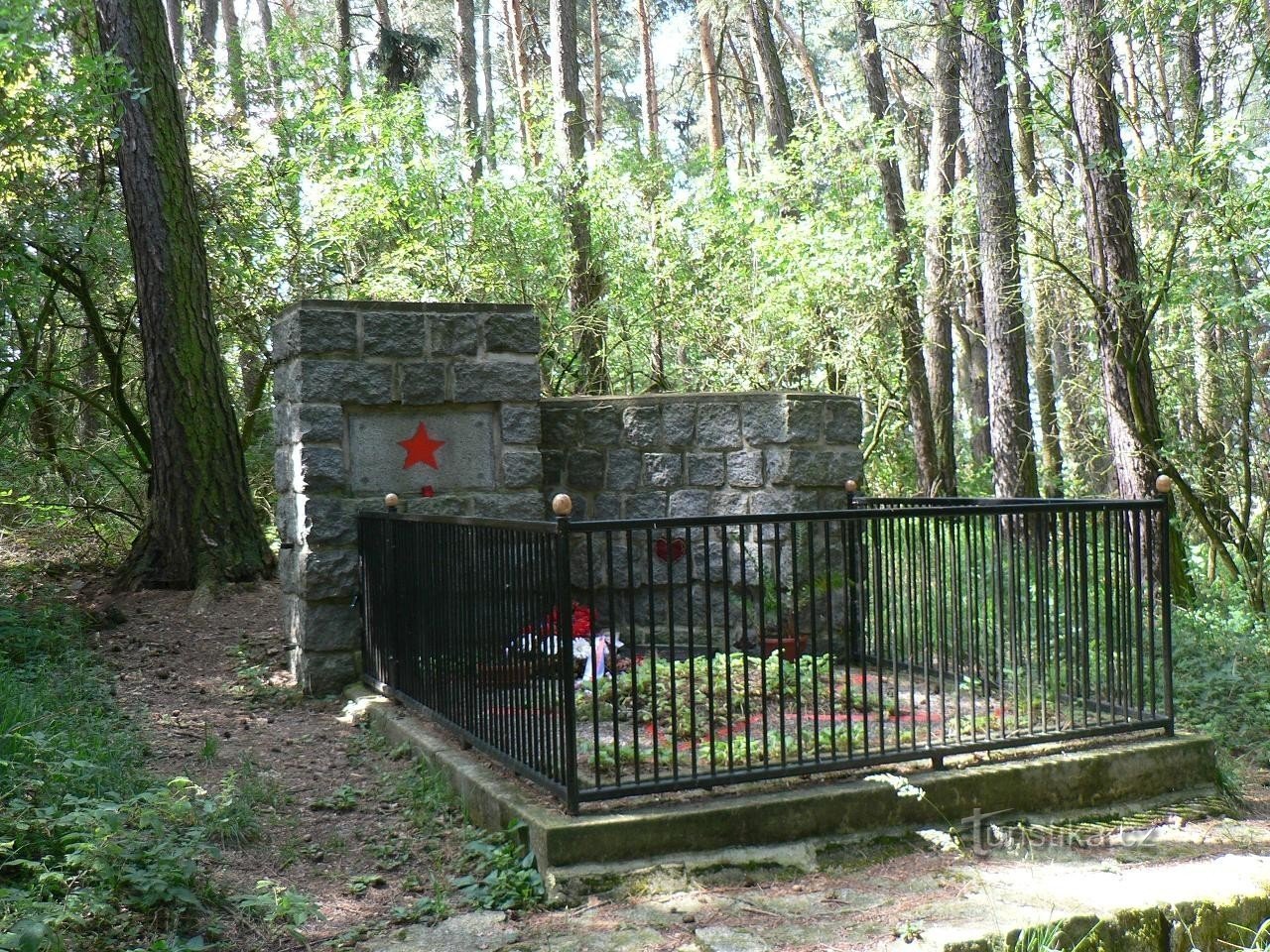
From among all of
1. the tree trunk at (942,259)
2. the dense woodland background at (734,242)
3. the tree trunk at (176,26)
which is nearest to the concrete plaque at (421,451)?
the dense woodland background at (734,242)

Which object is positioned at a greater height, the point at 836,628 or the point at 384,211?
the point at 384,211

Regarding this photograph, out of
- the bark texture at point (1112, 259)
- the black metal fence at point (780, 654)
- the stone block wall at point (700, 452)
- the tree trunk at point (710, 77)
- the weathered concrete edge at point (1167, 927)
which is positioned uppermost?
the tree trunk at point (710, 77)

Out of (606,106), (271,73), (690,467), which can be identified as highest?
(606,106)

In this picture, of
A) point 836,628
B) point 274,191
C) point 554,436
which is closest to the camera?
point 836,628

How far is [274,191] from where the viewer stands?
36.6 feet

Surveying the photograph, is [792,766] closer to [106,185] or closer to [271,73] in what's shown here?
[106,185]

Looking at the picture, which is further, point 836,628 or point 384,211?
point 384,211

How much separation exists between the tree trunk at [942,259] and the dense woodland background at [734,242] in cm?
8

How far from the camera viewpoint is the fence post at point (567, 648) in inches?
148

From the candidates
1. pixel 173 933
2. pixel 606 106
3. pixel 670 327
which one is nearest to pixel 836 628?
pixel 173 933

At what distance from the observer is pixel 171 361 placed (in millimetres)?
8258

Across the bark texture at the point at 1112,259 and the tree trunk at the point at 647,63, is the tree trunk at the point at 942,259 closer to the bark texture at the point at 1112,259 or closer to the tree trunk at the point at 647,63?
the bark texture at the point at 1112,259

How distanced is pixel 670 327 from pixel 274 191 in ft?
14.0

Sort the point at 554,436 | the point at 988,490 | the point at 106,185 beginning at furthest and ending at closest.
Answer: the point at 988,490 < the point at 106,185 < the point at 554,436
